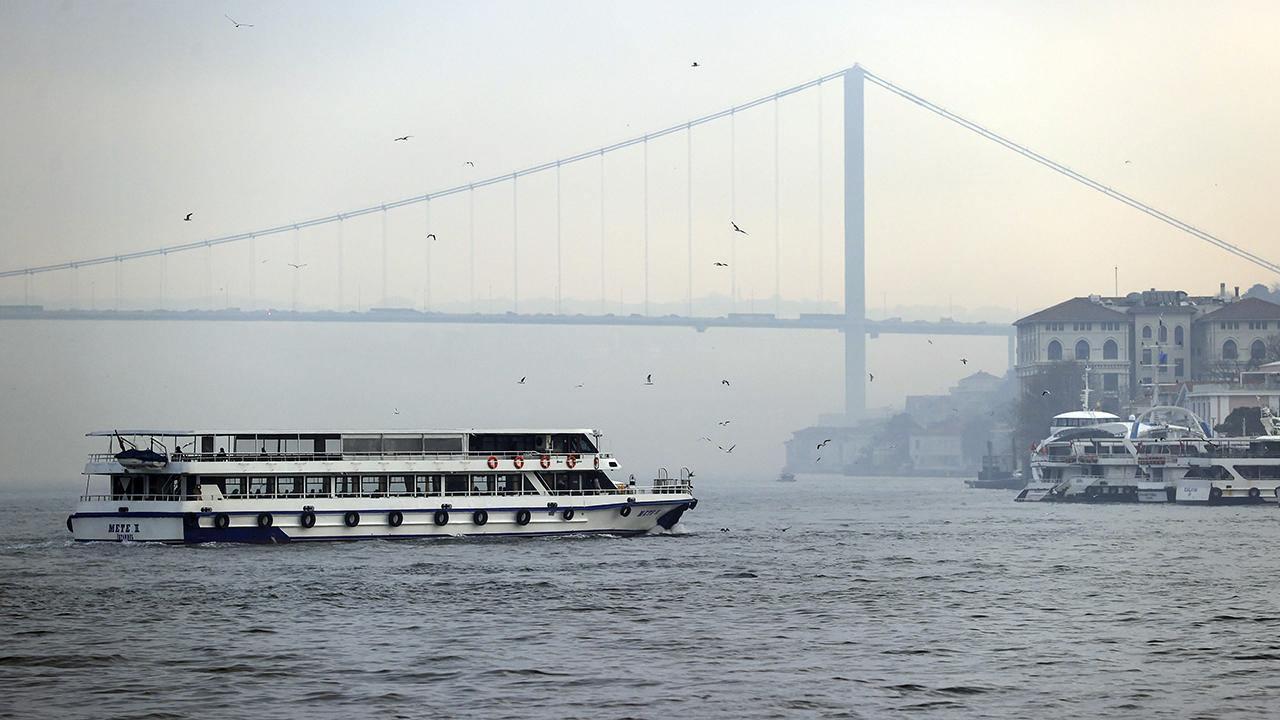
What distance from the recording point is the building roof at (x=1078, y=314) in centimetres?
16175

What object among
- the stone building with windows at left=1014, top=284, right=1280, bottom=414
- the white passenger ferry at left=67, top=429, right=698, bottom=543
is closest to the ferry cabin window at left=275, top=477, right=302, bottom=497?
the white passenger ferry at left=67, top=429, right=698, bottom=543

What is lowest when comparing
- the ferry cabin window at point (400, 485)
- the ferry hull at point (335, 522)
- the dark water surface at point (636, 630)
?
the dark water surface at point (636, 630)

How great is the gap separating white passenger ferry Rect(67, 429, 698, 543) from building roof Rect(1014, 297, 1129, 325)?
379 feet

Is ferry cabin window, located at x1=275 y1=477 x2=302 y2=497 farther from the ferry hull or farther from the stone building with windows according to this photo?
the stone building with windows

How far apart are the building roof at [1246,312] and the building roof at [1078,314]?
27.3 feet

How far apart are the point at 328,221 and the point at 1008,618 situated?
99.5 m

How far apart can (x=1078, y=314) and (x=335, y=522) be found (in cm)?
12317

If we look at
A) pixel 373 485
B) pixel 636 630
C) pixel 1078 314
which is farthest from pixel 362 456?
pixel 1078 314

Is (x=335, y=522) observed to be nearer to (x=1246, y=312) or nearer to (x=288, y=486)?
(x=288, y=486)

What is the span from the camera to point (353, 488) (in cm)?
5225

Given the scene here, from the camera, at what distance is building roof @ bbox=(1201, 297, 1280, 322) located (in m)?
157

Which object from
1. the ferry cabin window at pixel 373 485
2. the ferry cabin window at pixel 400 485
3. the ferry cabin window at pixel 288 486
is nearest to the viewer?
the ferry cabin window at pixel 288 486

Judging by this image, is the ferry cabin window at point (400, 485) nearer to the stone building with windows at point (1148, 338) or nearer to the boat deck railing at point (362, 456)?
the boat deck railing at point (362, 456)

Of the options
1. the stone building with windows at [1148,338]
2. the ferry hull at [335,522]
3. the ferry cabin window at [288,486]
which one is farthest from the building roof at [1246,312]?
the ferry cabin window at [288,486]
